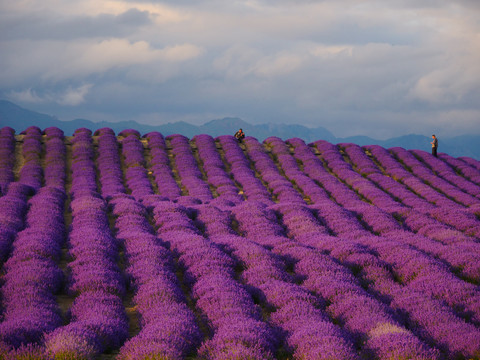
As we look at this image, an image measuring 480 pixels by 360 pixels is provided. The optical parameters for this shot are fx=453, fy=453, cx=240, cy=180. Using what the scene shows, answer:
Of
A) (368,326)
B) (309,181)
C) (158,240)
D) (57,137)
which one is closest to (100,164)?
(57,137)

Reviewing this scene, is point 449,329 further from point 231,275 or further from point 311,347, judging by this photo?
point 231,275

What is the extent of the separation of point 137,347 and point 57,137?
3404 cm

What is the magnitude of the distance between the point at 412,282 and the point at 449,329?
2.48 m

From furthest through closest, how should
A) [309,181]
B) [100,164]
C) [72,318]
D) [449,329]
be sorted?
[100,164]
[309,181]
[72,318]
[449,329]

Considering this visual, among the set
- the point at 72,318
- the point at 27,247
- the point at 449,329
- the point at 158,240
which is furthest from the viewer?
the point at 158,240

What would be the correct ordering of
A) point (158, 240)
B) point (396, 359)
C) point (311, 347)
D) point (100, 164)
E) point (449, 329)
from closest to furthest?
point (396, 359) → point (311, 347) → point (449, 329) → point (158, 240) → point (100, 164)

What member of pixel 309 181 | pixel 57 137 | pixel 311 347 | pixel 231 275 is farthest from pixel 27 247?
pixel 57 137

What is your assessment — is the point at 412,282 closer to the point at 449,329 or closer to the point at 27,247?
the point at 449,329

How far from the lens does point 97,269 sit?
9117mm

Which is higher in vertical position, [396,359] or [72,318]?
[396,359]

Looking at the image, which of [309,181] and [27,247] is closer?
[27,247]

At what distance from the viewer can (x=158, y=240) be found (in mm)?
11750

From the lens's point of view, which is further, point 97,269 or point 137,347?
point 97,269

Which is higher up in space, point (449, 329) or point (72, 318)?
point (449, 329)
